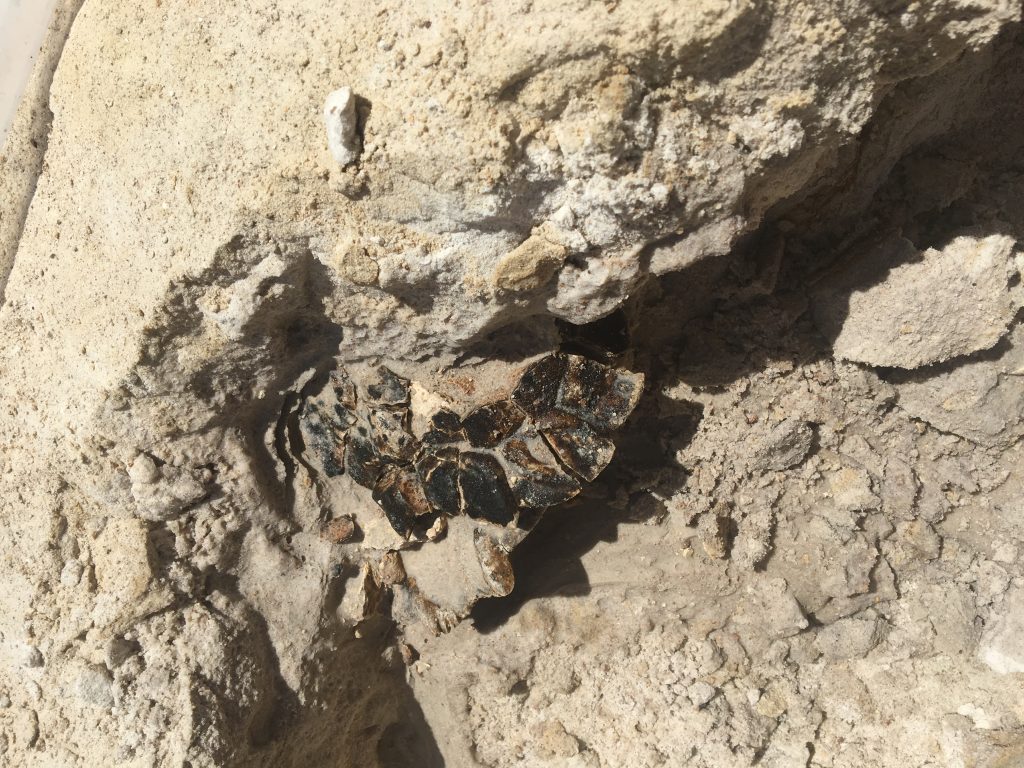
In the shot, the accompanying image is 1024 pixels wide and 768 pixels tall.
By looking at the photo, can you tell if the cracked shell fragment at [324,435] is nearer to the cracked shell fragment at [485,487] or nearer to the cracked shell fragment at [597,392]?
the cracked shell fragment at [485,487]

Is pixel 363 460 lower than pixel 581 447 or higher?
higher

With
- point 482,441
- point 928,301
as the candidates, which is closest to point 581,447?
point 482,441

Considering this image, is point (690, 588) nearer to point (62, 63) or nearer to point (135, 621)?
point (135, 621)

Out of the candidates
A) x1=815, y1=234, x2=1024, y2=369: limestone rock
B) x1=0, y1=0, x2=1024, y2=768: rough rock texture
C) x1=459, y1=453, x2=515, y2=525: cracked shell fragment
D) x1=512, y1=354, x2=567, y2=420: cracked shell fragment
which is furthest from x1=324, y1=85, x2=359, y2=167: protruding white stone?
x1=815, y1=234, x2=1024, y2=369: limestone rock

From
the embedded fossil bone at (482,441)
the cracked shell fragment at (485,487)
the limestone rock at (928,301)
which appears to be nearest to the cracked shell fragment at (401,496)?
the embedded fossil bone at (482,441)

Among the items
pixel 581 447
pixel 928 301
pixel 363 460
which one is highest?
pixel 363 460

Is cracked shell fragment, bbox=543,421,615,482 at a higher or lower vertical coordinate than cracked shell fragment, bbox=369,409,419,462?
lower

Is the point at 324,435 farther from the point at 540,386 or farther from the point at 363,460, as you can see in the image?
the point at 540,386

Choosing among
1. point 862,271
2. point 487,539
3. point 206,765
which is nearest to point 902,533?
point 862,271

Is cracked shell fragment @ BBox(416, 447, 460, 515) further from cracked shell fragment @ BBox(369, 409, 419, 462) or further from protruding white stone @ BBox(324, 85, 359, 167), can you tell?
protruding white stone @ BBox(324, 85, 359, 167)
